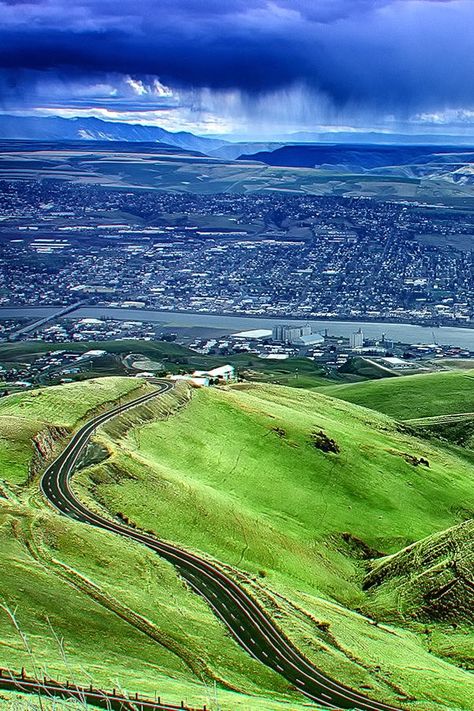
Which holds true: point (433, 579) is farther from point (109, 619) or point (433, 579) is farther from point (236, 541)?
point (109, 619)

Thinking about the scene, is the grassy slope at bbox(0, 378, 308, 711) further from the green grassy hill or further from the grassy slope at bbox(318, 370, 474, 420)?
the grassy slope at bbox(318, 370, 474, 420)

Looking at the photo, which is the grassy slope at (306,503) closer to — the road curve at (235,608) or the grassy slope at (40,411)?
the road curve at (235,608)

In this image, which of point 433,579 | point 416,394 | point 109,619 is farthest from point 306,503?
point 416,394

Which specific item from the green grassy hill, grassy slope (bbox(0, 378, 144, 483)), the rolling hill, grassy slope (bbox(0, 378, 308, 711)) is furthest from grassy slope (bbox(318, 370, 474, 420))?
grassy slope (bbox(0, 378, 308, 711))

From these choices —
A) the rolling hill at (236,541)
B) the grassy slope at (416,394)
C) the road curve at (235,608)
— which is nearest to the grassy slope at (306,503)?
the rolling hill at (236,541)

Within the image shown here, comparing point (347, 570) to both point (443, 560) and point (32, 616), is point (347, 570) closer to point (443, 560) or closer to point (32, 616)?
point (443, 560)
